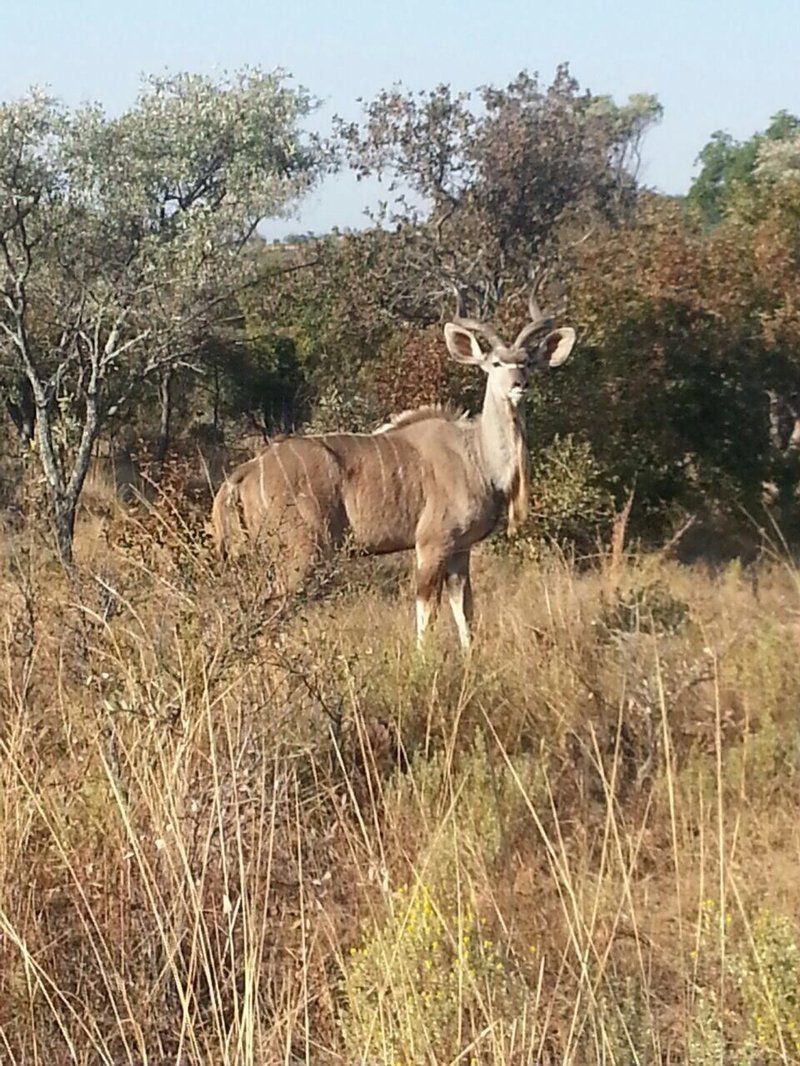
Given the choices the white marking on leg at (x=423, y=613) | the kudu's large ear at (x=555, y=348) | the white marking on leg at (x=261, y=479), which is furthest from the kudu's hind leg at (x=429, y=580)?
the kudu's large ear at (x=555, y=348)

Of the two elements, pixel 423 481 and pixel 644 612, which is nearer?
pixel 644 612

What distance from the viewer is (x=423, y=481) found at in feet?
25.8

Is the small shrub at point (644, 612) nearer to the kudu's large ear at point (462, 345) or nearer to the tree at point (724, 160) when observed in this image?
the kudu's large ear at point (462, 345)

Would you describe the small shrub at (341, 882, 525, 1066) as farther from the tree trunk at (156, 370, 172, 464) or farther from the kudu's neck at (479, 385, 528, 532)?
the tree trunk at (156, 370, 172, 464)

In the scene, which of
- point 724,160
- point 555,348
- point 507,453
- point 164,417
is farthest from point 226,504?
point 724,160

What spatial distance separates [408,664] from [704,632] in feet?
4.10

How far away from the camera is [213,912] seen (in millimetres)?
3201

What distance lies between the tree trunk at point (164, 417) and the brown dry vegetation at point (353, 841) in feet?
35.5

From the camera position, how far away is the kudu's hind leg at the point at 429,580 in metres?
7.47

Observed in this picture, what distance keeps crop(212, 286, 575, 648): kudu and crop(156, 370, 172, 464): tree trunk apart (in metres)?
7.82

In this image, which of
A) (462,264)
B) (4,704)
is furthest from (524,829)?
(462,264)

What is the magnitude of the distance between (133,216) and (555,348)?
4296mm

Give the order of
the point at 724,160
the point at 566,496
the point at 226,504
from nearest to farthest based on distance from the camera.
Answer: the point at 226,504, the point at 566,496, the point at 724,160

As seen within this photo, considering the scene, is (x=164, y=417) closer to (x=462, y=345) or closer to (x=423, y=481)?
(x=462, y=345)
